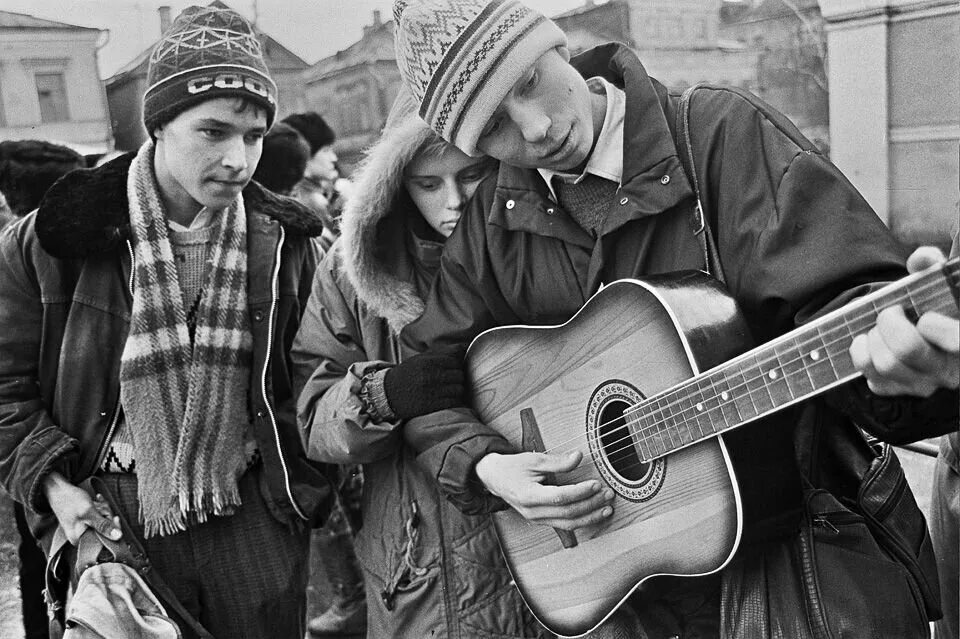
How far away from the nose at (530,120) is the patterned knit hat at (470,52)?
36mm

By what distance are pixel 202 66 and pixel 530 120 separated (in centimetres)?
91

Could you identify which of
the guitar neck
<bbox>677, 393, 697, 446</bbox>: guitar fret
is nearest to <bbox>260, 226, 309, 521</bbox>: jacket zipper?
the guitar neck

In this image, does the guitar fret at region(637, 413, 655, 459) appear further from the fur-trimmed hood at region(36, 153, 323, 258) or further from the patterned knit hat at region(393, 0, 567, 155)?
the fur-trimmed hood at region(36, 153, 323, 258)

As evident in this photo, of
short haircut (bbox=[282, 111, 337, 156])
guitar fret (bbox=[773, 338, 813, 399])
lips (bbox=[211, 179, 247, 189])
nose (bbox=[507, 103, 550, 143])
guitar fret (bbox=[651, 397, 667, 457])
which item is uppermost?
short haircut (bbox=[282, 111, 337, 156])

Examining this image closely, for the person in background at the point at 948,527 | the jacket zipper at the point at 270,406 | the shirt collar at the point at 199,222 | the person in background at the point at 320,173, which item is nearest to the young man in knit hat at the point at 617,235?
the person in background at the point at 948,527

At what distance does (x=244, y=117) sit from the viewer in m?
2.22

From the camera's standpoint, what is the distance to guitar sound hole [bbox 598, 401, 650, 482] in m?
1.63

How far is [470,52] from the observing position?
5.41 feet

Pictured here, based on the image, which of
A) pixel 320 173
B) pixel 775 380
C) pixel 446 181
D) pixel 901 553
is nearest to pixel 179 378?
pixel 446 181

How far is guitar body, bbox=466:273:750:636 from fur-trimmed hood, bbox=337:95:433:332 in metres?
0.23

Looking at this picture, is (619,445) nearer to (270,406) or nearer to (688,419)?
(688,419)

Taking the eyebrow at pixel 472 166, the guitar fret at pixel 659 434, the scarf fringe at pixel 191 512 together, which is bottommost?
the scarf fringe at pixel 191 512

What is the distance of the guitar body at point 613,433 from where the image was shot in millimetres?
1473

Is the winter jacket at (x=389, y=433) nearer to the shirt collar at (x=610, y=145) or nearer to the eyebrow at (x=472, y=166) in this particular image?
the eyebrow at (x=472, y=166)
